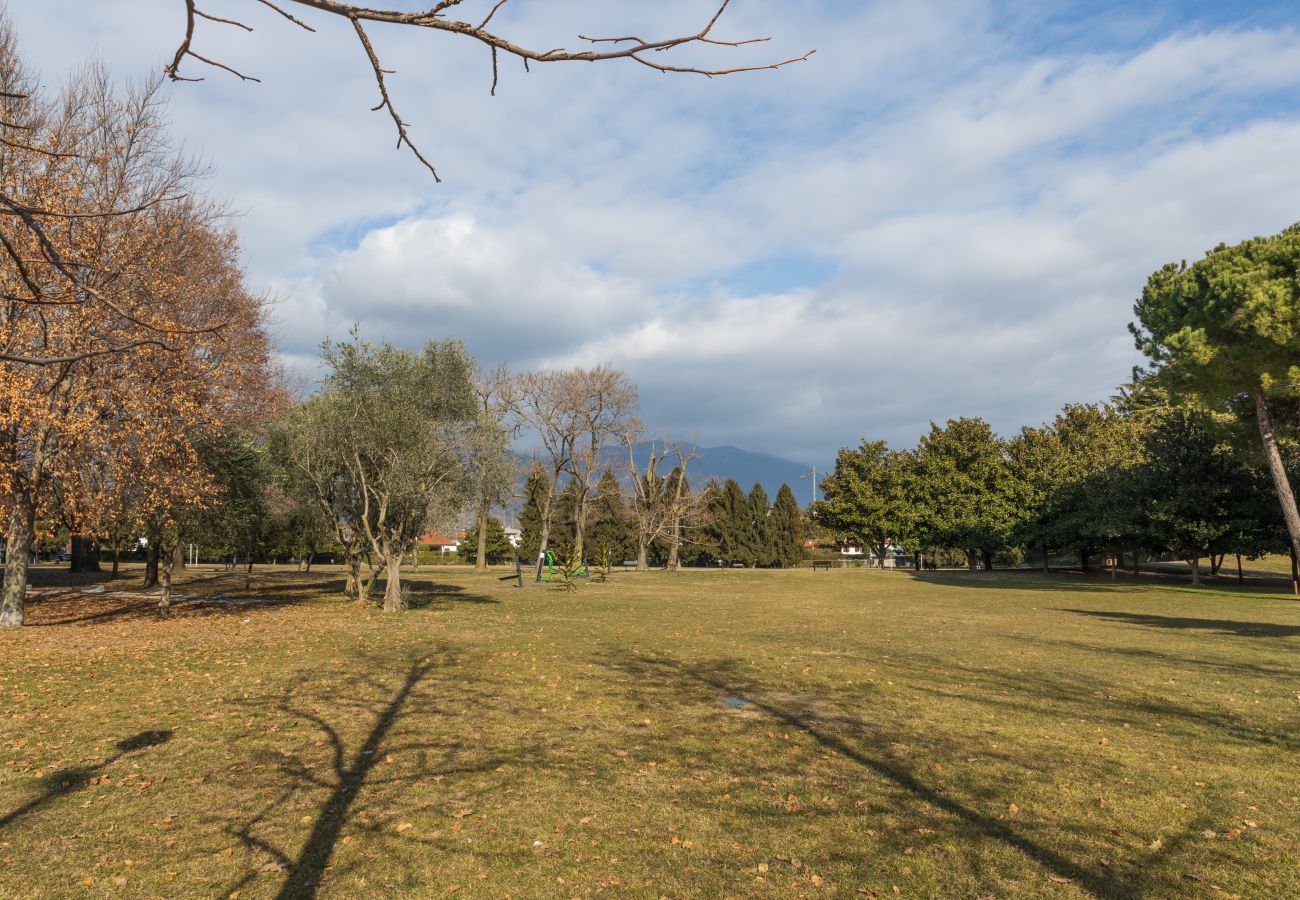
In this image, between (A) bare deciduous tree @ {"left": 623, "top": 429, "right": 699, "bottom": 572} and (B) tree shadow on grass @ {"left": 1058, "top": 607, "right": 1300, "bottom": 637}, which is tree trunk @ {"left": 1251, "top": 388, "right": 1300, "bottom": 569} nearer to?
(B) tree shadow on grass @ {"left": 1058, "top": 607, "right": 1300, "bottom": 637}

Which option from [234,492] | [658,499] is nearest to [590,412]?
[658,499]

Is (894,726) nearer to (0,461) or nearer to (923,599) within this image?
(0,461)

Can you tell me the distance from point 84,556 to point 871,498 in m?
58.2

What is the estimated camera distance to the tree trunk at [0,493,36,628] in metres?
17.8

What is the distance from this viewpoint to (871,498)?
213 feet

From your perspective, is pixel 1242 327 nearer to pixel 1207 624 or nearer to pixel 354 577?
pixel 1207 624

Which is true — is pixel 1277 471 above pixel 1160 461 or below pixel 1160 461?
below

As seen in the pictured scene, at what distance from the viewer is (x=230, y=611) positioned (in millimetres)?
23891

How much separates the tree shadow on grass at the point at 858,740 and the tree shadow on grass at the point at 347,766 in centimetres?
339

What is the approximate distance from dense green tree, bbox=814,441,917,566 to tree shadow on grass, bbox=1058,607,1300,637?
36.0 metres

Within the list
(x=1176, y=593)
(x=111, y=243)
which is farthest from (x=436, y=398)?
(x=1176, y=593)

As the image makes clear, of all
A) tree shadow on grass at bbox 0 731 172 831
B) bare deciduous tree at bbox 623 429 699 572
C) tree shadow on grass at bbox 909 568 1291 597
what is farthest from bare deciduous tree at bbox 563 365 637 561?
tree shadow on grass at bbox 0 731 172 831

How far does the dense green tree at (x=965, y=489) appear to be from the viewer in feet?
188

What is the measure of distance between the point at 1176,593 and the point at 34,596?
163 feet
